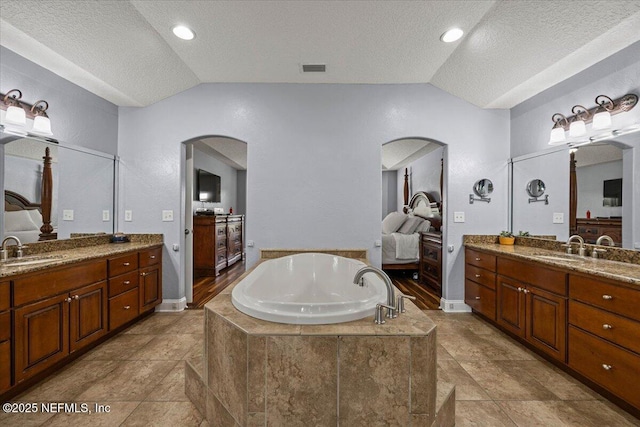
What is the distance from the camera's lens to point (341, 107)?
316 cm

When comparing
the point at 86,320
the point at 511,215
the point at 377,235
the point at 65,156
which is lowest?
the point at 86,320

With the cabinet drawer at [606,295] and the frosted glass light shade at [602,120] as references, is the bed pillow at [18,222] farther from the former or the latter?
the frosted glass light shade at [602,120]

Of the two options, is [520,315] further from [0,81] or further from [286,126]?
[0,81]

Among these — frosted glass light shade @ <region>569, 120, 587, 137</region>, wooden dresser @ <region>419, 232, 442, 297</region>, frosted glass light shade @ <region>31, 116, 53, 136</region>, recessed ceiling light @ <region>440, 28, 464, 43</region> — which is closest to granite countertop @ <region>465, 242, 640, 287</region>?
wooden dresser @ <region>419, 232, 442, 297</region>

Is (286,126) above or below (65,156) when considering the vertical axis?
above

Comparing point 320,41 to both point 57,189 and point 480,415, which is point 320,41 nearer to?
point 57,189

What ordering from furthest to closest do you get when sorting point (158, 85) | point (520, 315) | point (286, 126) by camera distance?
point (286, 126) < point (158, 85) < point (520, 315)

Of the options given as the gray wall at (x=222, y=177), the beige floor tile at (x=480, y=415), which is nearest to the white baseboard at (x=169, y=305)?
the gray wall at (x=222, y=177)

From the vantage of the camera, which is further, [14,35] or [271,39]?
[271,39]

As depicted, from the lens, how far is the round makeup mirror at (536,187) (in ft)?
9.44

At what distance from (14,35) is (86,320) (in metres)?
2.21

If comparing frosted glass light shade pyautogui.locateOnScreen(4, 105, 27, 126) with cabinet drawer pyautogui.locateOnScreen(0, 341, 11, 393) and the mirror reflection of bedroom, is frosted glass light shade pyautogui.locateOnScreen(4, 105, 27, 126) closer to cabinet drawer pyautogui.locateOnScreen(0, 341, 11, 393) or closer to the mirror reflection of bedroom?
cabinet drawer pyautogui.locateOnScreen(0, 341, 11, 393)

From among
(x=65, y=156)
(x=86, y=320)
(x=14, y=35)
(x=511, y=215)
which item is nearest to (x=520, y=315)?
(x=511, y=215)

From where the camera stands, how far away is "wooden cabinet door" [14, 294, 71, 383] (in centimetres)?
171
